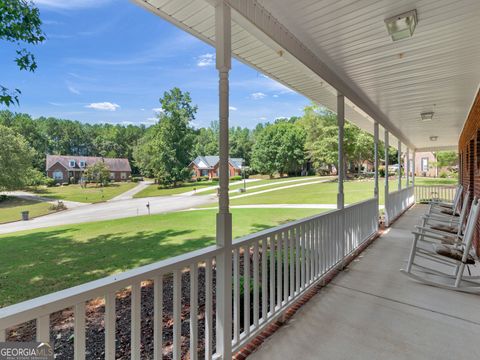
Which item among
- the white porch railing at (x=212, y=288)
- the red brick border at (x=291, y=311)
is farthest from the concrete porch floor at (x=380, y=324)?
the white porch railing at (x=212, y=288)

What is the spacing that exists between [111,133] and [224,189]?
11.2 ft

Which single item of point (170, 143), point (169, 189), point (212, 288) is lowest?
point (212, 288)

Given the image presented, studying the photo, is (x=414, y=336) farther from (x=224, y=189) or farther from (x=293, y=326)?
(x=224, y=189)

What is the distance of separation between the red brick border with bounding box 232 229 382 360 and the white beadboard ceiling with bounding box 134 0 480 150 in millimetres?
2413

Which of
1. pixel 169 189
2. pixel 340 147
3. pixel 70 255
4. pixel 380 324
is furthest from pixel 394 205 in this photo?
pixel 70 255

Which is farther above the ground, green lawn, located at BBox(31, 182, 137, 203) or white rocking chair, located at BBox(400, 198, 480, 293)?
green lawn, located at BBox(31, 182, 137, 203)

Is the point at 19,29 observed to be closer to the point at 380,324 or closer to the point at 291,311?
the point at 291,311

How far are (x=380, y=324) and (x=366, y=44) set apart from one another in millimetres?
2649

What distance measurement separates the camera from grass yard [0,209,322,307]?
13.6 feet

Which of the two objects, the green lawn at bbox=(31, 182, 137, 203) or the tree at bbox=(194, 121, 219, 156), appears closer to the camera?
the tree at bbox=(194, 121, 219, 156)

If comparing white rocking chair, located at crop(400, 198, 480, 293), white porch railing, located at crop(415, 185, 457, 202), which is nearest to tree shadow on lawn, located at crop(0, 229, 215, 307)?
white rocking chair, located at crop(400, 198, 480, 293)

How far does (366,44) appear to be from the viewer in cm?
262

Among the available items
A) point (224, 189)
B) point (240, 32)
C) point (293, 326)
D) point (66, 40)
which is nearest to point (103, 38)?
point (66, 40)

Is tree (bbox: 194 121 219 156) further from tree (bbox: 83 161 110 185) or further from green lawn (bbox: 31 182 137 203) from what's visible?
green lawn (bbox: 31 182 137 203)
